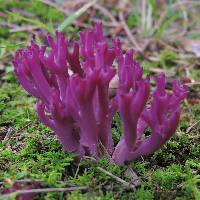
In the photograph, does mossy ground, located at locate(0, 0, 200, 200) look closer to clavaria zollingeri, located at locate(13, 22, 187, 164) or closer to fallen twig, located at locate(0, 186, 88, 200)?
fallen twig, located at locate(0, 186, 88, 200)

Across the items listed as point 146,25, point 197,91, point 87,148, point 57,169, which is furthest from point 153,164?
point 146,25

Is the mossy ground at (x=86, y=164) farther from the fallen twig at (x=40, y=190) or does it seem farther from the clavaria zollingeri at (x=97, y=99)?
the clavaria zollingeri at (x=97, y=99)

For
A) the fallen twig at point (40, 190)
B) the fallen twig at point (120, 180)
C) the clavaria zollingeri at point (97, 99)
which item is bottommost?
the fallen twig at point (120, 180)

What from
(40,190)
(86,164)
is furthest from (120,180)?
(40,190)

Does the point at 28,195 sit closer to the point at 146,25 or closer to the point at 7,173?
the point at 7,173

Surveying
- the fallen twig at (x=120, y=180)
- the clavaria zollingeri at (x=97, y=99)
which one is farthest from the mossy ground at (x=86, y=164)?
the clavaria zollingeri at (x=97, y=99)

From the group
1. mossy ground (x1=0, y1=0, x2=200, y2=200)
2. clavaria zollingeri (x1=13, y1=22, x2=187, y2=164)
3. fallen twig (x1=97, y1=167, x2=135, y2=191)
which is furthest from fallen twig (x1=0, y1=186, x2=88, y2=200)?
clavaria zollingeri (x1=13, y1=22, x2=187, y2=164)

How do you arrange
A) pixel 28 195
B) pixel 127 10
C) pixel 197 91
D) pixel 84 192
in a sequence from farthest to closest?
pixel 127 10 < pixel 197 91 < pixel 84 192 < pixel 28 195
